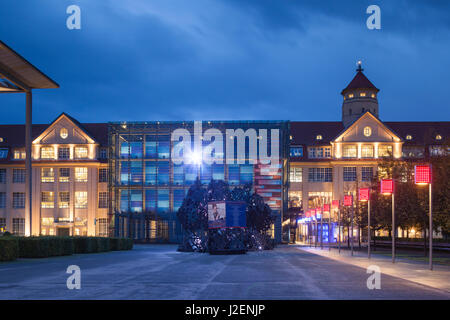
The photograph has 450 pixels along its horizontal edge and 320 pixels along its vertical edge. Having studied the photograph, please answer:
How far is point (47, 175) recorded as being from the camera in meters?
84.8

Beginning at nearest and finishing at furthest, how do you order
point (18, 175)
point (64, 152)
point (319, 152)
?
point (64, 152) → point (18, 175) → point (319, 152)

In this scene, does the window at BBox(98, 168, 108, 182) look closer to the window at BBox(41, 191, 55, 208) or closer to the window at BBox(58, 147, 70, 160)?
the window at BBox(58, 147, 70, 160)

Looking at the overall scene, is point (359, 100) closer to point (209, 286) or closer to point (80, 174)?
point (80, 174)

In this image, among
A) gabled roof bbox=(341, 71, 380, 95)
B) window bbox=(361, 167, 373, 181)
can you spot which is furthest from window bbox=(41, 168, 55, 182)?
gabled roof bbox=(341, 71, 380, 95)

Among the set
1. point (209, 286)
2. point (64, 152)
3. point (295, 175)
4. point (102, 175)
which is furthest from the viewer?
point (102, 175)

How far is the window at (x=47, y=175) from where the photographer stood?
84.7 metres

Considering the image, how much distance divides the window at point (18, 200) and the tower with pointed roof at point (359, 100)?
55527mm

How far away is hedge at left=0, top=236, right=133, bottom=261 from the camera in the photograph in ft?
89.7

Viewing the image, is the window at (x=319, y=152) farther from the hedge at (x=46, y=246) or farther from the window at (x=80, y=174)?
the hedge at (x=46, y=246)

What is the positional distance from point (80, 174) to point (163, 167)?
1530cm

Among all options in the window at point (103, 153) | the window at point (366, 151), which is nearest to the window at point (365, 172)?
the window at point (366, 151)

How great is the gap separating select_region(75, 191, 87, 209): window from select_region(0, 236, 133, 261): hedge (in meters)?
41.3

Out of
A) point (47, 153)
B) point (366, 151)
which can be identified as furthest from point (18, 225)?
point (366, 151)
